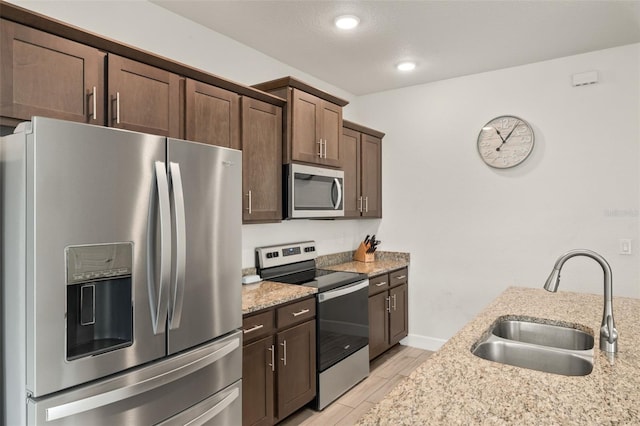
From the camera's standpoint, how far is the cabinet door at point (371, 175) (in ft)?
13.3

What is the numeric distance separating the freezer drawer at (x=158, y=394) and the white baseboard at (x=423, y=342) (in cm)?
258

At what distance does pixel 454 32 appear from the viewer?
286 cm

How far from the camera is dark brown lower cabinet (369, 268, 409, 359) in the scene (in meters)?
3.59

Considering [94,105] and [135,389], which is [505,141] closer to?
[94,105]

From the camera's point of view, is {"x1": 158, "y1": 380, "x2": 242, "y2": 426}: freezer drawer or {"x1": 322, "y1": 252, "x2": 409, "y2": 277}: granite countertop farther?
{"x1": 322, "y1": 252, "x2": 409, "y2": 277}: granite countertop

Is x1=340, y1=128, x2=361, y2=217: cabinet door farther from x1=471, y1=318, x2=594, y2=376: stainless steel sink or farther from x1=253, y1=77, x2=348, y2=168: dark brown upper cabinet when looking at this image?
x1=471, y1=318, x2=594, y2=376: stainless steel sink

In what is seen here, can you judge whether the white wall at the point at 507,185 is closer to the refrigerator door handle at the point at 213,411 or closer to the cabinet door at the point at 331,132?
the cabinet door at the point at 331,132

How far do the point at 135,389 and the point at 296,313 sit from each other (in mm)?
1207

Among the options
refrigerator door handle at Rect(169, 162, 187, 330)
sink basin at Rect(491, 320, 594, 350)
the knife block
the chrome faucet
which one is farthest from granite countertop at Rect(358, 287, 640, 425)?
the knife block

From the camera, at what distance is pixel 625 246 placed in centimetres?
317

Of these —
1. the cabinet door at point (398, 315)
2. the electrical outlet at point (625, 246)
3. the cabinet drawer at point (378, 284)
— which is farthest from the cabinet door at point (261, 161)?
the electrical outlet at point (625, 246)

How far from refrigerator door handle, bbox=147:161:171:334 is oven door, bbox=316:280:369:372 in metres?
1.37

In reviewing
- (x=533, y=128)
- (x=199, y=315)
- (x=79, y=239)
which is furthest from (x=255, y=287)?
(x=533, y=128)

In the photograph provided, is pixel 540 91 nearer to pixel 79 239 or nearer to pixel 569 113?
pixel 569 113
